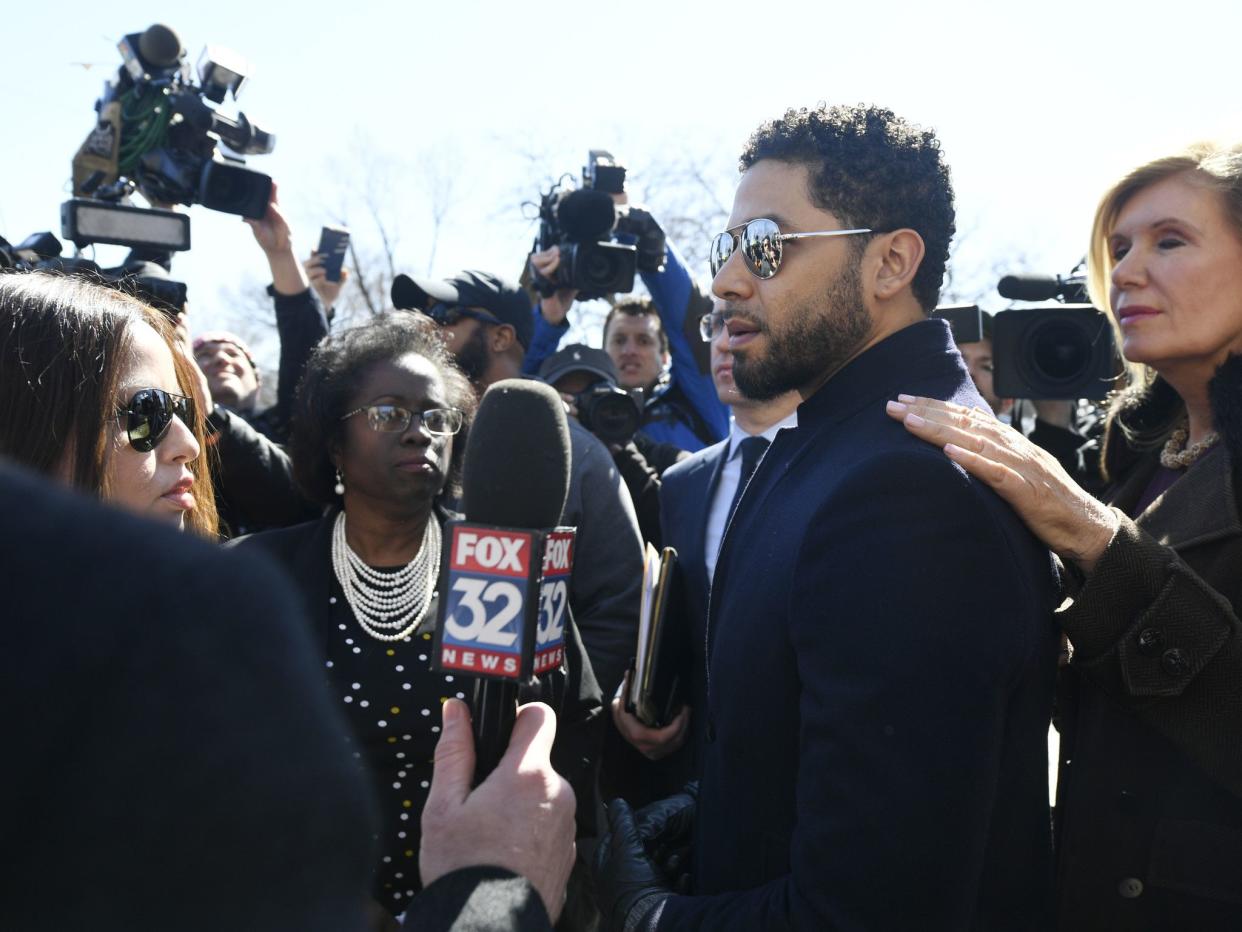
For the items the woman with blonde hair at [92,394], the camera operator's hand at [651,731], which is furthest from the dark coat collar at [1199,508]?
the woman with blonde hair at [92,394]

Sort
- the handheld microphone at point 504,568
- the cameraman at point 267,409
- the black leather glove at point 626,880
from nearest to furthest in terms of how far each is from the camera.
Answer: the handheld microphone at point 504,568, the black leather glove at point 626,880, the cameraman at point 267,409

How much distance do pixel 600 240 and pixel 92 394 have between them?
10.7 ft

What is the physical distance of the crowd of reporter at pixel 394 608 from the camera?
25.4 inches

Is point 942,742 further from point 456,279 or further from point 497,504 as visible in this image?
point 456,279

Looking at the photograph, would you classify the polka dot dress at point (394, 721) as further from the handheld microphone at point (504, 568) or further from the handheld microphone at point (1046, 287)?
the handheld microphone at point (1046, 287)

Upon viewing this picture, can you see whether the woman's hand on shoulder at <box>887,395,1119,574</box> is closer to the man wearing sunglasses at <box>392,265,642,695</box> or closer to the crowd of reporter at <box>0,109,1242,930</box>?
the crowd of reporter at <box>0,109,1242,930</box>

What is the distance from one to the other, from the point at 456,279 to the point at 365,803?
408cm

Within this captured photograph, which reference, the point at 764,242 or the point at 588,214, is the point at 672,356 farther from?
the point at 764,242

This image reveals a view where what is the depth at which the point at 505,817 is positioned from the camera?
129 cm

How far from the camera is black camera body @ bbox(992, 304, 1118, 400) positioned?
385cm

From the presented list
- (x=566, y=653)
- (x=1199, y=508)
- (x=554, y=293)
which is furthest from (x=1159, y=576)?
(x=554, y=293)

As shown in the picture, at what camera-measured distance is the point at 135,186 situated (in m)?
4.46

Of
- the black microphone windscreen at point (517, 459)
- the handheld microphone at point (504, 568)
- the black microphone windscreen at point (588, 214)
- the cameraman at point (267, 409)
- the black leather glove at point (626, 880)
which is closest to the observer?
the handheld microphone at point (504, 568)

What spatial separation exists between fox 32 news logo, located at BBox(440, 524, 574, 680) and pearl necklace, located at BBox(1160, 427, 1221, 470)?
5.60 ft
